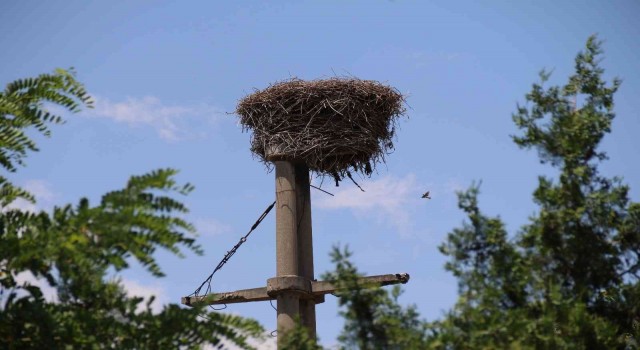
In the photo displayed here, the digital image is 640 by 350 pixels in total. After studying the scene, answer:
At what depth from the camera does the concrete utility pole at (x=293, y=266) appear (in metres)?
10.5

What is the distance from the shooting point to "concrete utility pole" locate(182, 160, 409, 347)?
34.3ft

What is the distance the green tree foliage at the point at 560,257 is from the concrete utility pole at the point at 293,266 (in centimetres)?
476

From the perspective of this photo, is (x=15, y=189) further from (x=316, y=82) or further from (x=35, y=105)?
(x=316, y=82)

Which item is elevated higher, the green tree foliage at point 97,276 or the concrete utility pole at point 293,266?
the concrete utility pole at point 293,266

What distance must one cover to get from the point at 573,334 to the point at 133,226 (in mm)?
2153

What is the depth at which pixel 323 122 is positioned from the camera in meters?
11.9

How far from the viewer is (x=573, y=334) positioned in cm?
479

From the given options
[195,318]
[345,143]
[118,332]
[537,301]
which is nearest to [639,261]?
[537,301]

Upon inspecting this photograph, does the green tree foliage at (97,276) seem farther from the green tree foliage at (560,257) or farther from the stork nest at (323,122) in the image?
the stork nest at (323,122)

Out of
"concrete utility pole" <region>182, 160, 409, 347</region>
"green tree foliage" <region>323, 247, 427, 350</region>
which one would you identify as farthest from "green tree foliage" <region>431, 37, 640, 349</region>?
"concrete utility pole" <region>182, 160, 409, 347</region>

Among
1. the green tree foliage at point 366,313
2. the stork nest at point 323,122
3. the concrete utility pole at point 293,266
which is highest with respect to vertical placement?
the stork nest at point 323,122

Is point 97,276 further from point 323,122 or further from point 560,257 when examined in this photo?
point 323,122

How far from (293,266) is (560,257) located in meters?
5.74

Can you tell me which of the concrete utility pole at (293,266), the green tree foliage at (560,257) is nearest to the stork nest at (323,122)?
the concrete utility pole at (293,266)
